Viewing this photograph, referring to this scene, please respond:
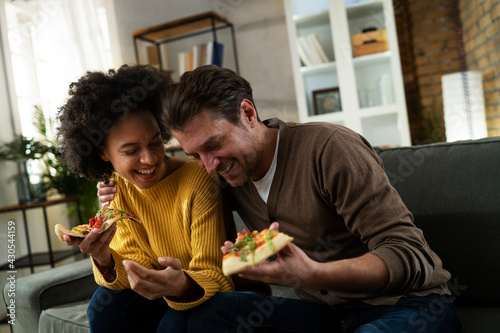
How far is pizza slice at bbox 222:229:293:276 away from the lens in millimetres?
931

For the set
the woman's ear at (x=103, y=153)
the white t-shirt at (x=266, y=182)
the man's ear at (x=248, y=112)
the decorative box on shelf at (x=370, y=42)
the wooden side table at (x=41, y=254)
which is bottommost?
the wooden side table at (x=41, y=254)

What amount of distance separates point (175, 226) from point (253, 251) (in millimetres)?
557

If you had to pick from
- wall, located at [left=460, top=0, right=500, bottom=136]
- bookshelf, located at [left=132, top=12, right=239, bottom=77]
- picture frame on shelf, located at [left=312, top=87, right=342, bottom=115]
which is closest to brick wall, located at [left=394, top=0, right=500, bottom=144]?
wall, located at [left=460, top=0, right=500, bottom=136]

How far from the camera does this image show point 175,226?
1470mm

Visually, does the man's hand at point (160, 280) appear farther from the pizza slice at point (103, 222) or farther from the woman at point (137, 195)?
the pizza slice at point (103, 222)

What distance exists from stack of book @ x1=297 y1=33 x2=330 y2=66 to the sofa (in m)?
2.07

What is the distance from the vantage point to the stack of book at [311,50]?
3559 millimetres

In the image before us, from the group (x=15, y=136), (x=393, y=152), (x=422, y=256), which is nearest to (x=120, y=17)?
(x=15, y=136)

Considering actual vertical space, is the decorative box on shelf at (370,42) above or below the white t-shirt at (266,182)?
above

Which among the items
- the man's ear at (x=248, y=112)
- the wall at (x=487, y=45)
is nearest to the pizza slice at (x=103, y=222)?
the man's ear at (x=248, y=112)

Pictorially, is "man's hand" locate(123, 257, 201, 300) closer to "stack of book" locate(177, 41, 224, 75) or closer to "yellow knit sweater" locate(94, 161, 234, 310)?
"yellow knit sweater" locate(94, 161, 234, 310)

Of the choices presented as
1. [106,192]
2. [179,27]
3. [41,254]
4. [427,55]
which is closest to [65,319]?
[106,192]

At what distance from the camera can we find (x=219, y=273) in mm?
1304

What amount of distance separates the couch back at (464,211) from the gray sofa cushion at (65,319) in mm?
1267
